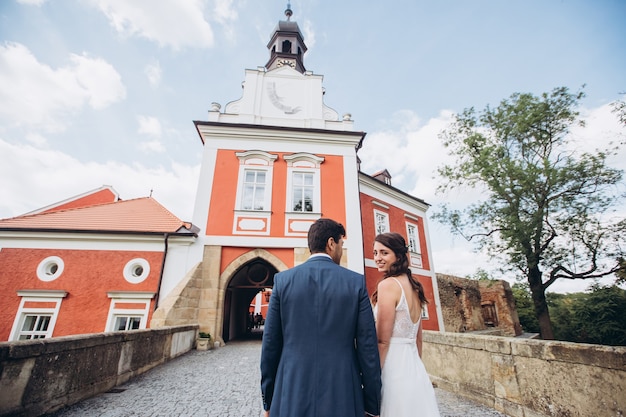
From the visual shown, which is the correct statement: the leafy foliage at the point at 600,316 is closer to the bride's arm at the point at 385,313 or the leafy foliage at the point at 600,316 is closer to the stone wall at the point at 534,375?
the stone wall at the point at 534,375

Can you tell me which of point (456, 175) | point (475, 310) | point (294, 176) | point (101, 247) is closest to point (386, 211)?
point (456, 175)

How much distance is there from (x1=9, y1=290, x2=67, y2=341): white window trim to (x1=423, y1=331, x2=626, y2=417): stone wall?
10982mm

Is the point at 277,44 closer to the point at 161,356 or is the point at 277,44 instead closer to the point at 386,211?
the point at 386,211

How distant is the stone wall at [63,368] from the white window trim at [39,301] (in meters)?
6.38

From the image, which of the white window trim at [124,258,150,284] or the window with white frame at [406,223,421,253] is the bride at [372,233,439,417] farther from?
the window with white frame at [406,223,421,253]

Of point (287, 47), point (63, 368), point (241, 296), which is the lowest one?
point (63, 368)

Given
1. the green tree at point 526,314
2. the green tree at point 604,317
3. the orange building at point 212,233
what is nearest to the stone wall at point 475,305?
the green tree at point 604,317

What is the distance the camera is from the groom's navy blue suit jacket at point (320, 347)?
4.79 feet

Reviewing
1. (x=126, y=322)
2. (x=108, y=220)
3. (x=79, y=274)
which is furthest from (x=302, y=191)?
(x=79, y=274)

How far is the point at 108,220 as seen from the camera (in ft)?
33.6

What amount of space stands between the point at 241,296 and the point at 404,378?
1385 cm

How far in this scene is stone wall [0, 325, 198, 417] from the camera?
2.60 meters

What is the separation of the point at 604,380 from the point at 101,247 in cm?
1207

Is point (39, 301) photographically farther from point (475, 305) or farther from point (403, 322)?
point (475, 305)
